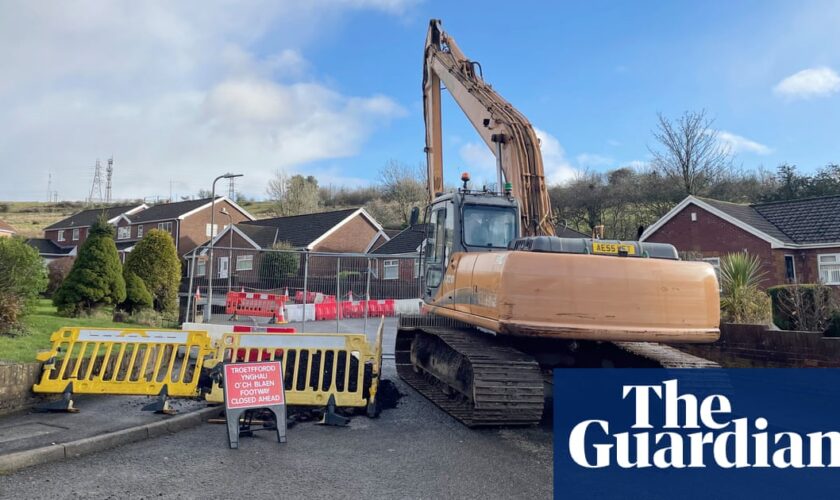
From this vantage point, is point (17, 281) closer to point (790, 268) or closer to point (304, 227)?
point (790, 268)

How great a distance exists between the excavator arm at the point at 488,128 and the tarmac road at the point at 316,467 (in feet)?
10.7

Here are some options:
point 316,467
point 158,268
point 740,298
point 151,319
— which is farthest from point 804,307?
point 158,268

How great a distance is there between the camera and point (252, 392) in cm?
624

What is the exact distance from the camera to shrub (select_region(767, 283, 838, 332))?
34.8 feet

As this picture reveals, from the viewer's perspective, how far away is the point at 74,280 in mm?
14242

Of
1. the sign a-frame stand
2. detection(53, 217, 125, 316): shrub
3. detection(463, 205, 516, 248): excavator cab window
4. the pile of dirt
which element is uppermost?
detection(463, 205, 516, 248): excavator cab window

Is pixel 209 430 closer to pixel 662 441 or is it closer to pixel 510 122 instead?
pixel 662 441

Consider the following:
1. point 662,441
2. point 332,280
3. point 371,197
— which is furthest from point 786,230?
point 371,197

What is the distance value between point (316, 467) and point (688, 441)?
370 centimetres

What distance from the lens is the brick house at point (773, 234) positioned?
70.0ft

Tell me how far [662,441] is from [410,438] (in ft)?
8.60

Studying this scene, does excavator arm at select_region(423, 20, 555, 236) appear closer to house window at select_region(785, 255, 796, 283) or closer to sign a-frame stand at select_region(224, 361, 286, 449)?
sign a-frame stand at select_region(224, 361, 286, 449)

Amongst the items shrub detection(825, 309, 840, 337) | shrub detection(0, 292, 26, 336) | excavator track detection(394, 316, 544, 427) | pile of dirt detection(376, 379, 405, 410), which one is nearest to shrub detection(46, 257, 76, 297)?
shrub detection(0, 292, 26, 336)

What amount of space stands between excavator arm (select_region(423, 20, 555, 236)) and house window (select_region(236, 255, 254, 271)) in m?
5.67
